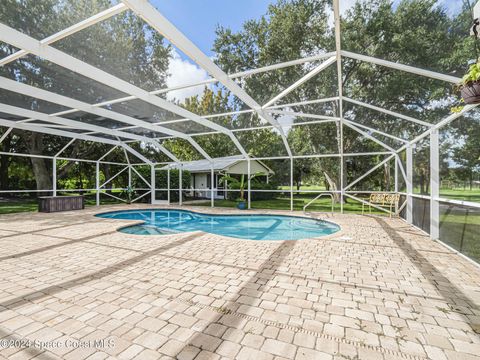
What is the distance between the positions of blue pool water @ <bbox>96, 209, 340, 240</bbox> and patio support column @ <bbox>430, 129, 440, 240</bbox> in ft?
9.24

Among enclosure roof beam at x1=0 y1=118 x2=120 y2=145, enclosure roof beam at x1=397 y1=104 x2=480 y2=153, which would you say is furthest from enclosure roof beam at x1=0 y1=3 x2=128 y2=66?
enclosure roof beam at x1=0 y1=118 x2=120 y2=145

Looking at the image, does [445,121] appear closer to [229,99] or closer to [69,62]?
[229,99]

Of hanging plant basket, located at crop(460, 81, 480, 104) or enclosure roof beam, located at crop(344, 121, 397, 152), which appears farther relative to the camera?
enclosure roof beam, located at crop(344, 121, 397, 152)

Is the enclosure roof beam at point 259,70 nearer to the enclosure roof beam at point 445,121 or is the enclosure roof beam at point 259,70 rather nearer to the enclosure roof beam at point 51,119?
the enclosure roof beam at point 445,121

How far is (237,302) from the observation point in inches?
111

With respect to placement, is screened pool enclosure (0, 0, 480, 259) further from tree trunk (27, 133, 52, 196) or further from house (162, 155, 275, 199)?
house (162, 155, 275, 199)

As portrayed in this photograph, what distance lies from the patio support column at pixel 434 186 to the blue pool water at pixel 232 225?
2.82m

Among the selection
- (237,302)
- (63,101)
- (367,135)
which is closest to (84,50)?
(63,101)

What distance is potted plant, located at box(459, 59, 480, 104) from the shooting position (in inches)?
106

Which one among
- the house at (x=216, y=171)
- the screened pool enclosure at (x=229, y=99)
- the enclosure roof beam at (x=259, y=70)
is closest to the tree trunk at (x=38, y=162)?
the screened pool enclosure at (x=229, y=99)

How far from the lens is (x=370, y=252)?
192 inches

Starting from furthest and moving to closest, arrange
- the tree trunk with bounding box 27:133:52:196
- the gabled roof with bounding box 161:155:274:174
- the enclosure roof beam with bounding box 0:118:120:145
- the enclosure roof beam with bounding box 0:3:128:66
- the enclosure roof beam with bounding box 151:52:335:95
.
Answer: the gabled roof with bounding box 161:155:274:174 < the tree trunk with bounding box 27:133:52:196 < the enclosure roof beam with bounding box 0:118:120:145 < the enclosure roof beam with bounding box 151:52:335:95 < the enclosure roof beam with bounding box 0:3:128:66

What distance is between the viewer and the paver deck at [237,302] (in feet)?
6.82

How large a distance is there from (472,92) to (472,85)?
0.08m
